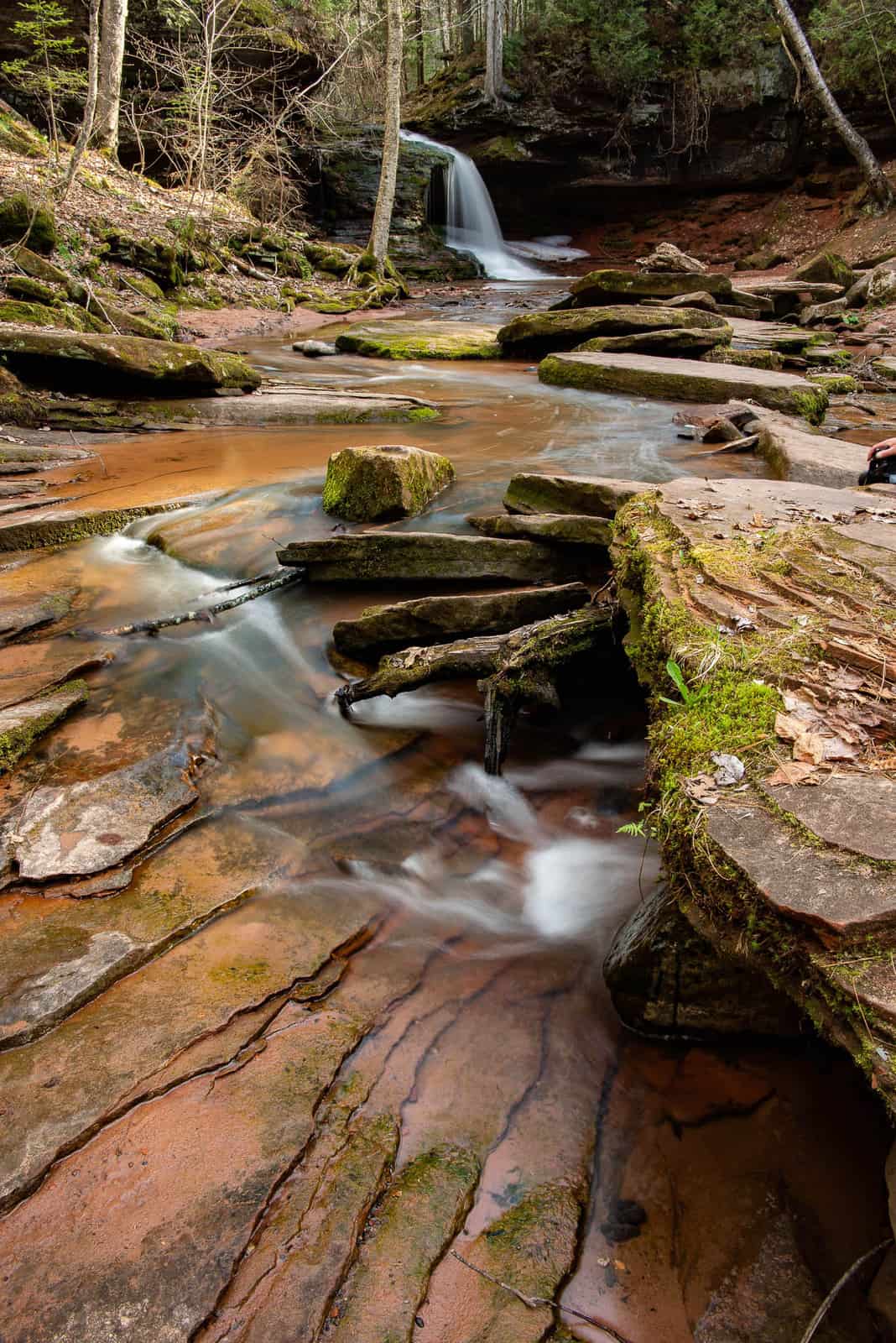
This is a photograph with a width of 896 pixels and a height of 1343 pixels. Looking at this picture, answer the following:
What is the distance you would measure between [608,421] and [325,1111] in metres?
7.55

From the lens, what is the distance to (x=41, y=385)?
8789 millimetres

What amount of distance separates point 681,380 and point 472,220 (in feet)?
72.8

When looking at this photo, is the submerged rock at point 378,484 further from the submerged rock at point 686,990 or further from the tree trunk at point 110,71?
the tree trunk at point 110,71

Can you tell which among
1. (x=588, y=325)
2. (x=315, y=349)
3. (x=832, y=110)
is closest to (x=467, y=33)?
(x=832, y=110)

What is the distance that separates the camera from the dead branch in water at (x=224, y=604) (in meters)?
4.57

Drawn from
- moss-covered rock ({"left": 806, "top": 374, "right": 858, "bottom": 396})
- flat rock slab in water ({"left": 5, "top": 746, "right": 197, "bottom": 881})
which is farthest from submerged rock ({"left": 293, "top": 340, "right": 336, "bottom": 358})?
flat rock slab in water ({"left": 5, "top": 746, "right": 197, "bottom": 881})

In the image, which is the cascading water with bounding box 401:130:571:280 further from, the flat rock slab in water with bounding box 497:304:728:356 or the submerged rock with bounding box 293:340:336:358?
the flat rock slab in water with bounding box 497:304:728:356

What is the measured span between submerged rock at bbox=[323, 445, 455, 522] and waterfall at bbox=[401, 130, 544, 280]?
2296 centimetres

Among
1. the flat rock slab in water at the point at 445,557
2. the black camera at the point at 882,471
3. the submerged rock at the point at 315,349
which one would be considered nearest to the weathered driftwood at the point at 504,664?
the flat rock slab in water at the point at 445,557

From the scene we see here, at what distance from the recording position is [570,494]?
4.94 meters

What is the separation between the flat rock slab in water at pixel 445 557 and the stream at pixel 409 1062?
58 centimetres

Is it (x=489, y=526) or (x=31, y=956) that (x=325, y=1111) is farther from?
(x=489, y=526)

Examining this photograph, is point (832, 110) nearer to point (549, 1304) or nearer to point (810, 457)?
point (810, 457)

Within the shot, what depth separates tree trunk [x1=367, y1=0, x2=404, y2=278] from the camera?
16.8 m
